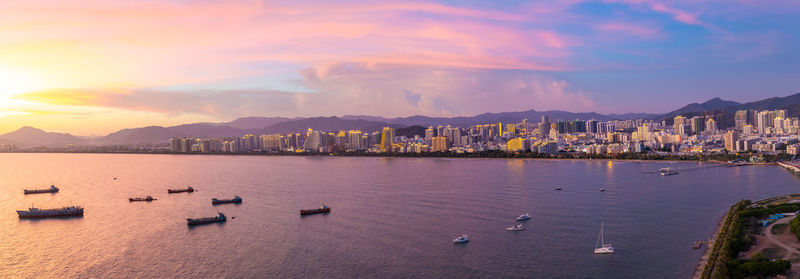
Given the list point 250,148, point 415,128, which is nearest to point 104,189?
point 250,148

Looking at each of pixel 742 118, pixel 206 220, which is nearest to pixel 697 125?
pixel 742 118

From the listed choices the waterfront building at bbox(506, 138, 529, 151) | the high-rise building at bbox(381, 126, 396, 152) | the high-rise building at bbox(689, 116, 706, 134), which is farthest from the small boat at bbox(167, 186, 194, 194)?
the high-rise building at bbox(689, 116, 706, 134)

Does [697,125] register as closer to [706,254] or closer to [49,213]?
[706,254]

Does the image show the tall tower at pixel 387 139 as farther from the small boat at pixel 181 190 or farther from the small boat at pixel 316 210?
the small boat at pixel 316 210

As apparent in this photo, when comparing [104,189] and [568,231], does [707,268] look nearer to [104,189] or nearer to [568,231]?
[568,231]

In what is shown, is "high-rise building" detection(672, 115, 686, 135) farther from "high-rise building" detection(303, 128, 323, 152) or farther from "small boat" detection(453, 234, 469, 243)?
"small boat" detection(453, 234, 469, 243)

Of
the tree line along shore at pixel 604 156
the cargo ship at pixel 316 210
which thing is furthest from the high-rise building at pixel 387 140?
the cargo ship at pixel 316 210
